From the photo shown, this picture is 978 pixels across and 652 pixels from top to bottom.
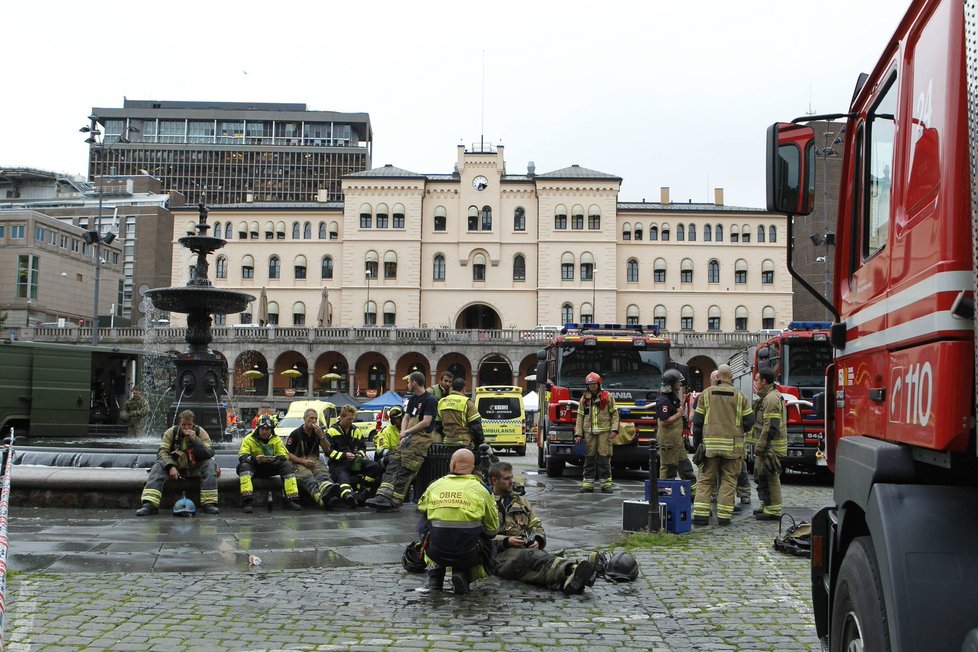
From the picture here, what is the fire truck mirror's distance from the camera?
13.6 feet

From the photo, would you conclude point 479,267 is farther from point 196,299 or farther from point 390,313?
point 196,299

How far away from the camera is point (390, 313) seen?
69938 millimetres

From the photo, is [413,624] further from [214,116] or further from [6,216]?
[214,116]

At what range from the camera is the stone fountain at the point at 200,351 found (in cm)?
1648

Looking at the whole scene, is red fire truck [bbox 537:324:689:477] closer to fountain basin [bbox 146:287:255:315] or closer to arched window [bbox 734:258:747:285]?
fountain basin [bbox 146:287:255:315]

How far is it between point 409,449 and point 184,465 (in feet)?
9.36

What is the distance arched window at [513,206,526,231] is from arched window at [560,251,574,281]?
3953mm

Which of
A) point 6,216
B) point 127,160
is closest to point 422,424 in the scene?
point 6,216

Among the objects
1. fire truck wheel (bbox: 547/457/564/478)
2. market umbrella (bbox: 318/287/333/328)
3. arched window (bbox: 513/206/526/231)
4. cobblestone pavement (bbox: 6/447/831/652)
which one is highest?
arched window (bbox: 513/206/526/231)

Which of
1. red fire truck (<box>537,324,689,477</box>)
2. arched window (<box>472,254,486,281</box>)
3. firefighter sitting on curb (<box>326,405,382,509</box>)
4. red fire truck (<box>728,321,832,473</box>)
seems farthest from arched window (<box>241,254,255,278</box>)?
firefighter sitting on curb (<box>326,405,382,509</box>)

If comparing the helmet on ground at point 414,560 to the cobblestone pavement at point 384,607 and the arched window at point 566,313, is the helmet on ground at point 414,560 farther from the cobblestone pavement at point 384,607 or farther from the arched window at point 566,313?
the arched window at point 566,313

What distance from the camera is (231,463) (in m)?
13.7

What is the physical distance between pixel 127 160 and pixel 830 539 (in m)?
131

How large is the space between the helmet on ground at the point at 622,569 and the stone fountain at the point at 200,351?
10.9 metres
